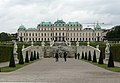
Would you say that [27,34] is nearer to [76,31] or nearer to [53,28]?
[53,28]

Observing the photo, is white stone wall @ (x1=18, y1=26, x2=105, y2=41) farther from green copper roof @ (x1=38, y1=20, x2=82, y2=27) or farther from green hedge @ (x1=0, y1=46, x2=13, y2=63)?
green hedge @ (x1=0, y1=46, x2=13, y2=63)

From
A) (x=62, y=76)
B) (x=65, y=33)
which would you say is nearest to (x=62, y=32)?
(x=65, y=33)

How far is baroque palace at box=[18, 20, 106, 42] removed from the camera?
129 meters

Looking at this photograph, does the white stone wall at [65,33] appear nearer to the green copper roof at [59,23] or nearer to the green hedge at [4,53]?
the green copper roof at [59,23]

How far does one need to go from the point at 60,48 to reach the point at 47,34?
72.4m

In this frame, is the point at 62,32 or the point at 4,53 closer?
the point at 4,53

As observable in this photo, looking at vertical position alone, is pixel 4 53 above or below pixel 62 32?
below

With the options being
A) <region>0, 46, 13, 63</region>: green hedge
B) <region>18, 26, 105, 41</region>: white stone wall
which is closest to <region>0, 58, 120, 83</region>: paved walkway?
<region>0, 46, 13, 63</region>: green hedge

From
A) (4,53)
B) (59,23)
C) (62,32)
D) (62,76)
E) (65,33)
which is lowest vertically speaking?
(62,76)

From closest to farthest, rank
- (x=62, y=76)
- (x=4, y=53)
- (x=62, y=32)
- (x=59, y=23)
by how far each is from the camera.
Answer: (x=62, y=76) → (x=4, y=53) → (x=59, y=23) → (x=62, y=32)

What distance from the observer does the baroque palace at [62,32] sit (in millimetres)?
128875

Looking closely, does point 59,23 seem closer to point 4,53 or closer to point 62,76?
point 4,53

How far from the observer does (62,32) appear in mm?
129375

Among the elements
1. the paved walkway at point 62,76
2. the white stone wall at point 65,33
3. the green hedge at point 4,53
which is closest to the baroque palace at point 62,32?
the white stone wall at point 65,33
